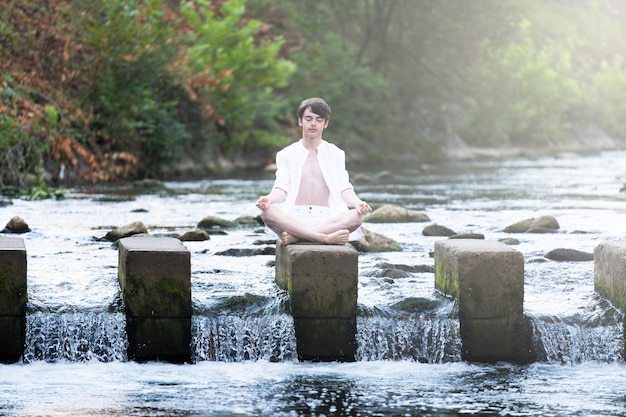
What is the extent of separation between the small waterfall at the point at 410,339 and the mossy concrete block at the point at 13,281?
230 centimetres

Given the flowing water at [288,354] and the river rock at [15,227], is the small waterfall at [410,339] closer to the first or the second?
the flowing water at [288,354]

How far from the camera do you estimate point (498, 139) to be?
51.3 m

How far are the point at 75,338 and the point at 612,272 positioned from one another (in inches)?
151

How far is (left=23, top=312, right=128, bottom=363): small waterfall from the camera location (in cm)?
788

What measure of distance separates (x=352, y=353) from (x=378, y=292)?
1041 millimetres

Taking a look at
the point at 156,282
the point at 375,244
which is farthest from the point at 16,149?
the point at 156,282

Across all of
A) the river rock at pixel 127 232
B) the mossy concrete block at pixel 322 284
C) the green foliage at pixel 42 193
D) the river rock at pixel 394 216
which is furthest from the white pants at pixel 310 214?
the green foliage at pixel 42 193

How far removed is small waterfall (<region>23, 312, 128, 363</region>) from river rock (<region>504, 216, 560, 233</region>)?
23.9ft

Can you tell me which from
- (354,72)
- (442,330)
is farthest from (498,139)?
(442,330)

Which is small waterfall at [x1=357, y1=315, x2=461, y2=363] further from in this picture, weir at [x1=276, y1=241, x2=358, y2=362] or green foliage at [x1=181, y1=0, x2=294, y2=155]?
green foliage at [x1=181, y1=0, x2=294, y2=155]

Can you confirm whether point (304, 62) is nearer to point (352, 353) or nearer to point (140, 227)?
point (140, 227)

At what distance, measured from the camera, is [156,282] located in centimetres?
791

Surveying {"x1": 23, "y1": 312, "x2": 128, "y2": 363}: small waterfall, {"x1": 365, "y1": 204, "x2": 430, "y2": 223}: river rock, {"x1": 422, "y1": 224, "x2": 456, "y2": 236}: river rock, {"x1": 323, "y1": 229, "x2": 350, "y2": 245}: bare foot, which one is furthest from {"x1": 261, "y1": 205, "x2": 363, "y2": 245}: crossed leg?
{"x1": 365, "y1": 204, "x2": 430, "y2": 223}: river rock

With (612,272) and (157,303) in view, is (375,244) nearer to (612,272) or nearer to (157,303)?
(612,272)
